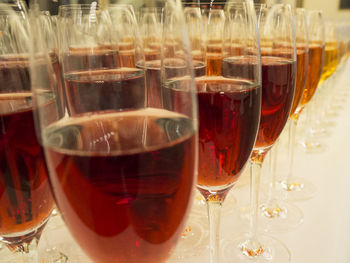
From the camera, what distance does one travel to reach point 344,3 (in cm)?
644

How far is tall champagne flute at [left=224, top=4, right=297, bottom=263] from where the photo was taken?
0.62 meters

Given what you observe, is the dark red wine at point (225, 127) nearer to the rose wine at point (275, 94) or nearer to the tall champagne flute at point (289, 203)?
the rose wine at point (275, 94)

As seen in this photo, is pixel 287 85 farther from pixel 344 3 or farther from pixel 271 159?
pixel 344 3

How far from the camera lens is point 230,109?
48 cm

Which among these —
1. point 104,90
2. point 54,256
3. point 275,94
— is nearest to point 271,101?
point 275,94

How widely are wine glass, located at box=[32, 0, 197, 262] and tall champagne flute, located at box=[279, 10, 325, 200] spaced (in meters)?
0.53

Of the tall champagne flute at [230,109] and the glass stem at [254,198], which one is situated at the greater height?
the tall champagne flute at [230,109]

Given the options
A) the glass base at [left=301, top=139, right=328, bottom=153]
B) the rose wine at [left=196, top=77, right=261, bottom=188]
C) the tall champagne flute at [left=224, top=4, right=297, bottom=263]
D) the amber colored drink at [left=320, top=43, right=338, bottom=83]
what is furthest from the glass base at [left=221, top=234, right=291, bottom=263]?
the amber colored drink at [left=320, top=43, right=338, bottom=83]

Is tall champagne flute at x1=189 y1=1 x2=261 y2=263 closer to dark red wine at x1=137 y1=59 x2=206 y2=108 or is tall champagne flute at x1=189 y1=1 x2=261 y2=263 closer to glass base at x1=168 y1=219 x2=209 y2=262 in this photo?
dark red wine at x1=137 y1=59 x2=206 y2=108

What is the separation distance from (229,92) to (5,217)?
1.07ft

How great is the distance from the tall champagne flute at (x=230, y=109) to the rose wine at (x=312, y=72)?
456mm

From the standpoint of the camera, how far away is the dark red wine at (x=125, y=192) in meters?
0.34

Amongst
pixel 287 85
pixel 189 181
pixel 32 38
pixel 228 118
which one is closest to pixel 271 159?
pixel 287 85

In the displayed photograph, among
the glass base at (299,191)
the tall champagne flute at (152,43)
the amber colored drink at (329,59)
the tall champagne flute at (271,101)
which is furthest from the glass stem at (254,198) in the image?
the amber colored drink at (329,59)
